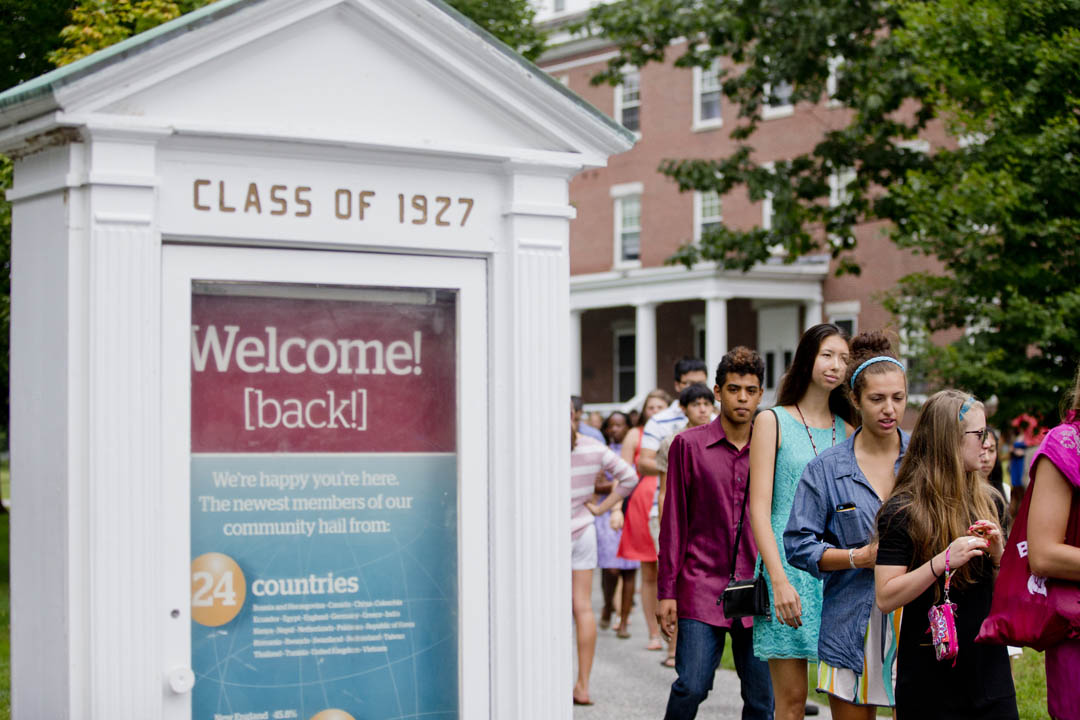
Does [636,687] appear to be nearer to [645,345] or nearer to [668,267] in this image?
[668,267]

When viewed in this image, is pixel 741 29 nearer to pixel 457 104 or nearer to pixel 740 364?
pixel 740 364

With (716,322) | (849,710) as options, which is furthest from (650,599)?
(716,322)

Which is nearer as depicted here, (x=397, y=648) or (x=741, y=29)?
(x=397, y=648)

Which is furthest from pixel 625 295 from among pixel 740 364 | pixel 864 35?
pixel 740 364

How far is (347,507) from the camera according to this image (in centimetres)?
455

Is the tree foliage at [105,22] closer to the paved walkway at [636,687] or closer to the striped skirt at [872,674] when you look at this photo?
the paved walkway at [636,687]

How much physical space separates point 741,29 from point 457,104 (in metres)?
17.6

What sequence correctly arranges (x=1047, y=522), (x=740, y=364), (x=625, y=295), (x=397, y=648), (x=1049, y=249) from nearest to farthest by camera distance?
(x=1047, y=522) < (x=397, y=648) < (x=740, y=364) < (x=1049, y=249) < (x=625, y=295)

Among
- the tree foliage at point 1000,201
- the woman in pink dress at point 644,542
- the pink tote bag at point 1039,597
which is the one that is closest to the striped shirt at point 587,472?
the woman in pink dress at point 644,542

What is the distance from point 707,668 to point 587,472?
3.40 metres

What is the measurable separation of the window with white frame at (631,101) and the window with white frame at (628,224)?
1649 mm

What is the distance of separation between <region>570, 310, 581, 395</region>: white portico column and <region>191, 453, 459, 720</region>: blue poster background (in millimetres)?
32515

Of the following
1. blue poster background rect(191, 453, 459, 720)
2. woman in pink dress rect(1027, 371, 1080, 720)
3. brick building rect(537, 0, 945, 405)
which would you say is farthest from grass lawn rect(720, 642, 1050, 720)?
brick building rect(537, 0, 945, 405)

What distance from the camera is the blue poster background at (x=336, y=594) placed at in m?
4.38
